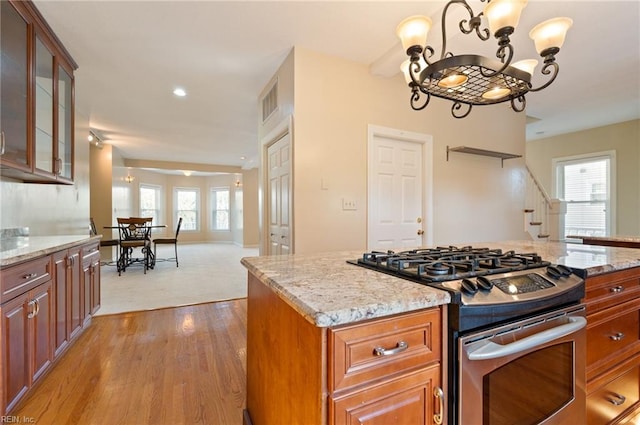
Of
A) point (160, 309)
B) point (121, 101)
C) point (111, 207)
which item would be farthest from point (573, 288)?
point (111, 207)

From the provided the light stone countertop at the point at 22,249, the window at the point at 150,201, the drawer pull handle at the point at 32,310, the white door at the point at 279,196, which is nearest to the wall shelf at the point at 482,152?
the white door at the point at 279,196

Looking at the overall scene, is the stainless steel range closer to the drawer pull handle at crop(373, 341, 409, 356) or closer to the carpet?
the drawer pull handle at crop(373, 341, 409, 356)

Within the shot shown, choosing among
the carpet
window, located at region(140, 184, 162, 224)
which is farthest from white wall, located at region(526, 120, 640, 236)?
window, located at region(140, 184, 162, 224)

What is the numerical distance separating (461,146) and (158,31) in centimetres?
345

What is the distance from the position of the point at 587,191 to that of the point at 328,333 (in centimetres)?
700

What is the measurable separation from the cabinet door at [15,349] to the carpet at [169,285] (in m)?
1.59

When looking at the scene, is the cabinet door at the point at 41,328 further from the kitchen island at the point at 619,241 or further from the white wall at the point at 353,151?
the kitchen island at the point at 619,241

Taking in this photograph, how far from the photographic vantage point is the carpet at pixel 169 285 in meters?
3.52

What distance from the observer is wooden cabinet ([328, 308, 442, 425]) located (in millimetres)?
732

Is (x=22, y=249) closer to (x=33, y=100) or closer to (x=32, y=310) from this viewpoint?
(x=32, y=310)

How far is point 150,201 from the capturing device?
9.59 meters

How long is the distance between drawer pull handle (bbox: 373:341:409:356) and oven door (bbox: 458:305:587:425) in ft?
0.62

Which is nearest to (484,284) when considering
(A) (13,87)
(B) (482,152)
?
(A) (13,87)

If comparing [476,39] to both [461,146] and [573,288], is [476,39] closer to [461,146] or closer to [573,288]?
[461,146]
